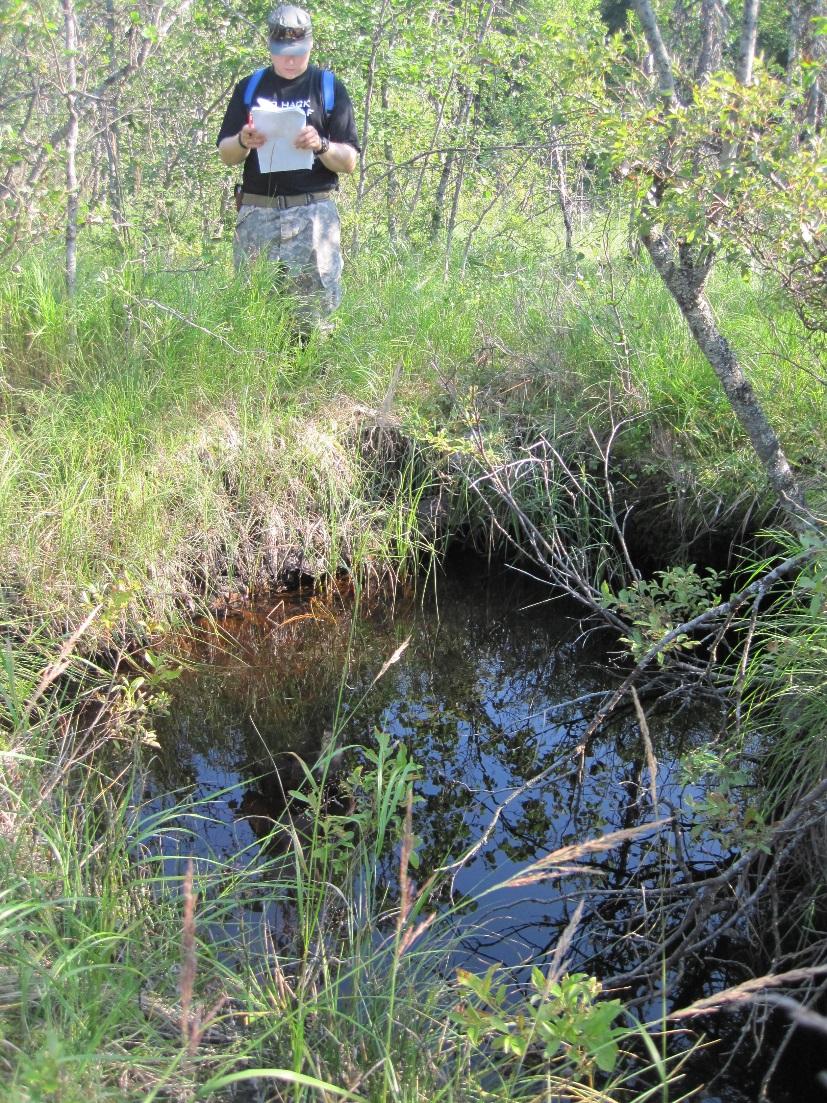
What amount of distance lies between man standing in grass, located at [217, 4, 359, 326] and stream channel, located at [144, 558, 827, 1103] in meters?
1.72

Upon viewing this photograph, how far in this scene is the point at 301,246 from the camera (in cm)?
461

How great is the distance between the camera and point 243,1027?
1837 mm

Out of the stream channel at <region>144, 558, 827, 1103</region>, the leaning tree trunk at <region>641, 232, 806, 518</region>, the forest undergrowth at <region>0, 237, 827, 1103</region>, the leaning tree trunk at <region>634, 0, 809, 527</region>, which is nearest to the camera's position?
the forest undergrowth at <region>0, 237, 827, 1103</region>

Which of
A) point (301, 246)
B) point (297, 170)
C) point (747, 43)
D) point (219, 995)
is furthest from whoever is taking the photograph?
point (301, 246)

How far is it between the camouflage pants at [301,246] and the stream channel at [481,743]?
5.22 feet

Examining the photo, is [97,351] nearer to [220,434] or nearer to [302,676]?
[220,434]

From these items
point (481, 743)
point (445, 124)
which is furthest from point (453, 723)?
point (445, 124)

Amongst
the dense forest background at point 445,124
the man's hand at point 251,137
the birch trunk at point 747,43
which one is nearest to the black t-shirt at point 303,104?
the man's hand at point 251,137

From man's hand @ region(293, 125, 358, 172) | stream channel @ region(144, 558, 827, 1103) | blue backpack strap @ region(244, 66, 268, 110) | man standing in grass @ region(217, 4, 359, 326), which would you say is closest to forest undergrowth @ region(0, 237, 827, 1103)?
stream channel @ region(144, 558, 827, 1103)

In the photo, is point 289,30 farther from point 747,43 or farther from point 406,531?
point 406,531

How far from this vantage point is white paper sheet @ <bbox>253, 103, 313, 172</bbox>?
419 cm

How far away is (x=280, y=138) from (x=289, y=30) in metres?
0.46

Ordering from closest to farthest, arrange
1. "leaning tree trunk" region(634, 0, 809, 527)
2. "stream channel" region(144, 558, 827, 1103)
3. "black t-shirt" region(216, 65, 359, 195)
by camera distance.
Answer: "stream channel" region(144, 558, 827, 1103)
"leaning tree trunk" region(634, 0, 809, 527)
"black t-shirt" region(216, 65, 359, 195)

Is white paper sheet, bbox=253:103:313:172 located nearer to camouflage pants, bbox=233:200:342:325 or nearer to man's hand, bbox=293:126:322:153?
man's hand, bbox=293:126:322:153
